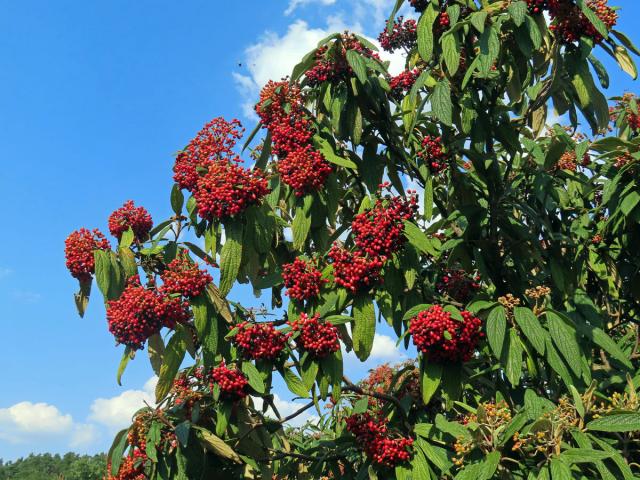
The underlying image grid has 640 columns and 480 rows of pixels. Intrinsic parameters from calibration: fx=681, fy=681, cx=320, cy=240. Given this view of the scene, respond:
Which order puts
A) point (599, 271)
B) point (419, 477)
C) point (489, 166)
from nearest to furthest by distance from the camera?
point (419, 477)
point (489, 166)
point (599, 271)

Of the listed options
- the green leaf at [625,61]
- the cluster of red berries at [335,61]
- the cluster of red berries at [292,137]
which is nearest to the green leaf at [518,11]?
the green leaf at [625,61]

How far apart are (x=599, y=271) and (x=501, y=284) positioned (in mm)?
922

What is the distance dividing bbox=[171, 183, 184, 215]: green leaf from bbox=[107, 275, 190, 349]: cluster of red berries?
104 centimetres

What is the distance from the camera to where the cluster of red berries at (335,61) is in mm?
4883

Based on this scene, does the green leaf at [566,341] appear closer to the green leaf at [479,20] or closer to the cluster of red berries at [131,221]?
the green leaf at [479,20]

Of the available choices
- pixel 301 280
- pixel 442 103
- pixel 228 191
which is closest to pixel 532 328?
pixel 301 280

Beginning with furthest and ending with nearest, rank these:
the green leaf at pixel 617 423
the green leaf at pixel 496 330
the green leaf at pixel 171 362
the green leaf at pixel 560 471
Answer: the green leaf at pixel 171 362, the green leaf at pixel 496 330, the green leaf at pixel 617 423, the green leaf at pixel 560 471

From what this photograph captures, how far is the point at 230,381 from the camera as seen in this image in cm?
432

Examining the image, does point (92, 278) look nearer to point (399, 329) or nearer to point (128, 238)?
point (128, 238)

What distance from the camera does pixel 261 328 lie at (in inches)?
170

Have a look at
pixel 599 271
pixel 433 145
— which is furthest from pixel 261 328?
pixel 599 271

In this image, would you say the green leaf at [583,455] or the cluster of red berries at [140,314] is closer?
the green leaf at [583,455]

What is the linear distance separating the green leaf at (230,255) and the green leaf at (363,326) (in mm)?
820

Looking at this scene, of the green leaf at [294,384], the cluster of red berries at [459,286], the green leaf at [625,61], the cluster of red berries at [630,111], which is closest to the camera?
the green leaf at [294,384]
